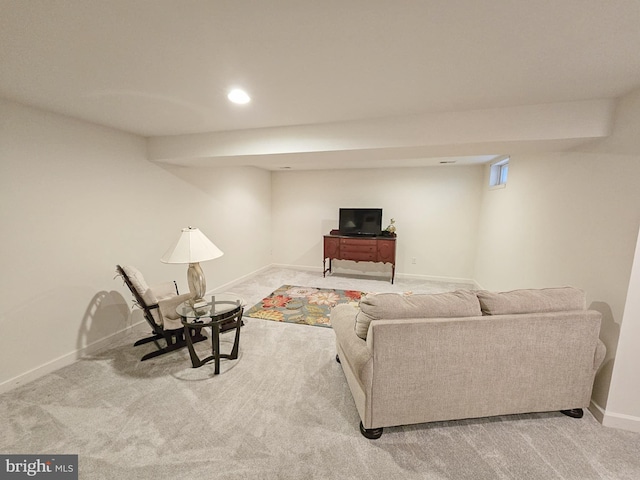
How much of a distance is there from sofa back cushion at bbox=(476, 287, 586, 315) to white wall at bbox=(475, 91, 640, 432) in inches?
10.9

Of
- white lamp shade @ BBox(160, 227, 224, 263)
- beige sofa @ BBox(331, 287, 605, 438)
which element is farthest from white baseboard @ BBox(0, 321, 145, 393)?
beige sofa @ BBox(331, 287, 605, 438)

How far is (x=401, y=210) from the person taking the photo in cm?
528

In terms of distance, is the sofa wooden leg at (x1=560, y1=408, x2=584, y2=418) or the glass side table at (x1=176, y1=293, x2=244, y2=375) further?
the glass side table at (x1=176, y1=293, x2=244, y2=375)

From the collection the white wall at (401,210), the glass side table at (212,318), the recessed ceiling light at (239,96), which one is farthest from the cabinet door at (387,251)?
the recessed ceiling light at (239,96)

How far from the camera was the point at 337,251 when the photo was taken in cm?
518

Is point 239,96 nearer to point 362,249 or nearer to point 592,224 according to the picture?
point 592,224

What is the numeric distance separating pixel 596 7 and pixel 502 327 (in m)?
1.58

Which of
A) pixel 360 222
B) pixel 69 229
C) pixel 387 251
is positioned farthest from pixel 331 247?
pixel 69 229

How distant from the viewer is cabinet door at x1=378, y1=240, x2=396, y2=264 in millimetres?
4867

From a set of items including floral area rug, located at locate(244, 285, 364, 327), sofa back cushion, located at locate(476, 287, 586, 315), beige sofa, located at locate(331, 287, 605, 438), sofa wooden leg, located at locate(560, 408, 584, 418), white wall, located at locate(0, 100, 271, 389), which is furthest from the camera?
floral area rug, located at locate(244, 285, 364, 327)

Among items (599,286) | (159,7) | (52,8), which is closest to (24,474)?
(52,8)

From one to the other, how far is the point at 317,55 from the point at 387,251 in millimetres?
3924

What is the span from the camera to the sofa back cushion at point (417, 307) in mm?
1644

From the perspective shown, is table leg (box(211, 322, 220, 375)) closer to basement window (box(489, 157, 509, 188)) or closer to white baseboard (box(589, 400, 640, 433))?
white baseboard (box(589, 400, 640, 433))
